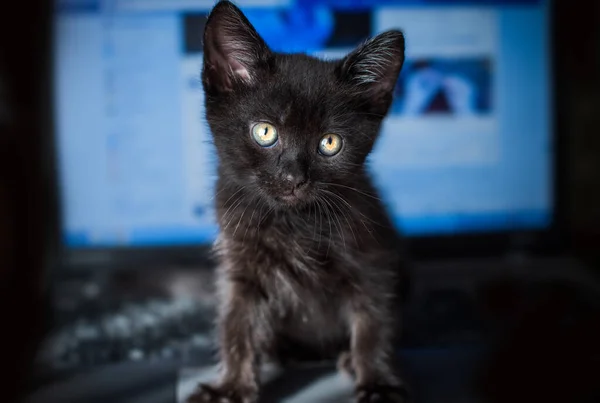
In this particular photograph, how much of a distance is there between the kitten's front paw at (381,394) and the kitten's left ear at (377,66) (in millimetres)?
327

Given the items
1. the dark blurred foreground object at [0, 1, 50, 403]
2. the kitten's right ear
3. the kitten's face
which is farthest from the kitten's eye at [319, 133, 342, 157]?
the dark blurred foreground object at [0, 1, 50, 403]

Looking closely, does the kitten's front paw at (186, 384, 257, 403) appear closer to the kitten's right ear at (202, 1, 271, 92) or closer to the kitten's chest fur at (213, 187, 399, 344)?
the kitten's chest fur at (213, 187, 399, 344)

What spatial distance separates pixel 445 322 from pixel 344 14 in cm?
56

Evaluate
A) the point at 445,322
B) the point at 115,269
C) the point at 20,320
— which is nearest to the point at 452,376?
the point at 445,322

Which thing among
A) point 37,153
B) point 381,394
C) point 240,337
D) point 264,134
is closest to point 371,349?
point 381,394

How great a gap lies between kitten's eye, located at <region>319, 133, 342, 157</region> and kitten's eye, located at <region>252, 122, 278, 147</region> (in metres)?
0.05

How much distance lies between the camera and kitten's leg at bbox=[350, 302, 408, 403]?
0.68 m

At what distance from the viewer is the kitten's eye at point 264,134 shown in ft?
2.12

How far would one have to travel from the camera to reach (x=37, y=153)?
1.05 meters

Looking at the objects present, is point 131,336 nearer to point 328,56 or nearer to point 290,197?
point 290,197

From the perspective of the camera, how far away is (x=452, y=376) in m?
0.72

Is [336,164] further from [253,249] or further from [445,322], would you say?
[445,322]

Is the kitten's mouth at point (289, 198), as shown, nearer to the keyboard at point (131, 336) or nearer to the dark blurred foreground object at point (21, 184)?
the keyboard at point (131, 336)

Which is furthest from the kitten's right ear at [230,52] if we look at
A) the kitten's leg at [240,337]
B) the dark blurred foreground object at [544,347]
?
the dark blurred foreground object at [544,347]
